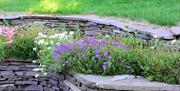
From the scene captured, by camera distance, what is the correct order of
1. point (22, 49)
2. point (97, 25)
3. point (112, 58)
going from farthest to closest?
point (97, 25) → point (22, 49) → point (112, 58)

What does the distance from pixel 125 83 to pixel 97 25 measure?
3.13 m

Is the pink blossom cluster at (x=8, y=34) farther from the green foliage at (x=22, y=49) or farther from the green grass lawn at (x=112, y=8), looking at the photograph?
the green grass lawn at (x=112, y=8)

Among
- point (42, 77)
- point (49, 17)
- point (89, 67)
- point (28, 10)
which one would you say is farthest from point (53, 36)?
point (28, 10)

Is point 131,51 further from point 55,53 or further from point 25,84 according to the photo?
point 25,84

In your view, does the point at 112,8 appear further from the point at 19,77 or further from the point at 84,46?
the point at 84,46

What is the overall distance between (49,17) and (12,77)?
2.11 meters

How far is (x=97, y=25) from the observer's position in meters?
7.12

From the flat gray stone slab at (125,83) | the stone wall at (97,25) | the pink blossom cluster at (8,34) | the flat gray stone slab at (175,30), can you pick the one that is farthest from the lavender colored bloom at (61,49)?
the flat gray stone slab at (175,30)

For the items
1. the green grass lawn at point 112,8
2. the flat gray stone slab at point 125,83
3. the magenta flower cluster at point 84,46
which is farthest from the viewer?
the green grass lawn at point 112,8

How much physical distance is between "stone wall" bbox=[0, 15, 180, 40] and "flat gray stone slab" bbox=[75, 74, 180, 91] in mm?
1660

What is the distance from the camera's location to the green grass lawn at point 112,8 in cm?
729

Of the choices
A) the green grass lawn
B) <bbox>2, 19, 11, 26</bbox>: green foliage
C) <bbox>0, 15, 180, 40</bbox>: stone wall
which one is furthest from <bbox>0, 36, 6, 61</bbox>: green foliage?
the green grass lawn

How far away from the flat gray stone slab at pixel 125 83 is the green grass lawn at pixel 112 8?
2739 mm

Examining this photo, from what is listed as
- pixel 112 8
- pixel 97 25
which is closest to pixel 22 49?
pixel 97 25
